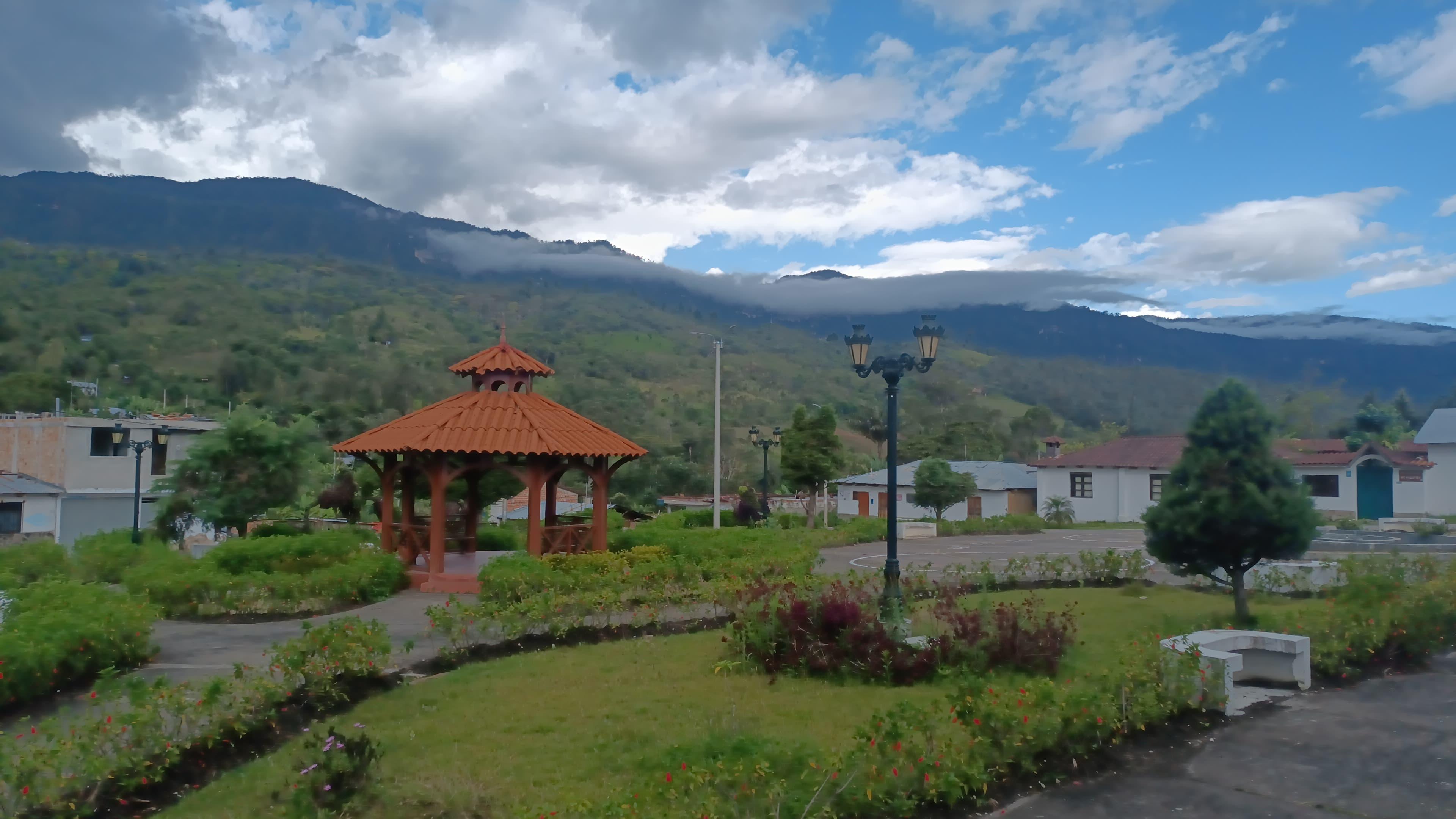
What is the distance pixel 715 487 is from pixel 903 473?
Result: 75.6 ft

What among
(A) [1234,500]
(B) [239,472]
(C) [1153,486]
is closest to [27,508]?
(B) [239,472]

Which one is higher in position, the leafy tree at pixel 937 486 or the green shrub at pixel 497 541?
the leafy tree at pixel 937 486

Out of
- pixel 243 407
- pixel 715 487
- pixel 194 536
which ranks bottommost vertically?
pixel 194 536

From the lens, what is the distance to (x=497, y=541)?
19.5 metres

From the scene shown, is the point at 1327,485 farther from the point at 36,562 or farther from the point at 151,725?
the point at 151,725

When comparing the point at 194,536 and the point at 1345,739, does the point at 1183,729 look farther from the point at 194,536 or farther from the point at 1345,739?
the point at 194,536

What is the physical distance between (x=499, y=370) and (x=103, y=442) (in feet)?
88.0

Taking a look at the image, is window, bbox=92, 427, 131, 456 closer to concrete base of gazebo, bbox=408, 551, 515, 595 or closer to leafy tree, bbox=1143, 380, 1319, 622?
concrete base of gazebo, bbox=408, 551, 515, 595

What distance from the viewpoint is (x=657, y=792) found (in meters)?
5.16

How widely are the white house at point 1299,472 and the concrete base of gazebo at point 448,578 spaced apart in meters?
26.4

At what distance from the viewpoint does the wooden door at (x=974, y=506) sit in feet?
142

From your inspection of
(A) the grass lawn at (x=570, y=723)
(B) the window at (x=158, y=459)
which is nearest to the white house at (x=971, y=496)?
(B) the window at (x=158, y=459)

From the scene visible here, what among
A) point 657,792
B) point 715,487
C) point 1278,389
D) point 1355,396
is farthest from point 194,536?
point 1355,396

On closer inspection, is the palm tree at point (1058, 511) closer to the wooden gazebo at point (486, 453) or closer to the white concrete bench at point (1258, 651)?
Answer: the wooden gazebo at point (486, 453)
